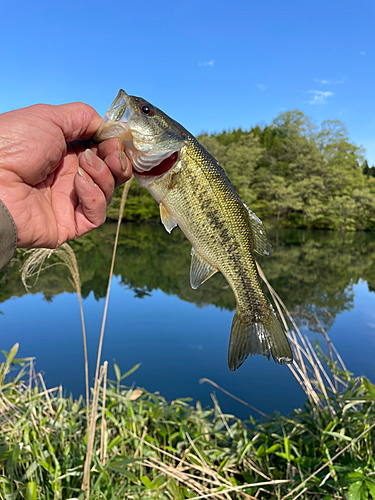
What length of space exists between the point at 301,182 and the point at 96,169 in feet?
130

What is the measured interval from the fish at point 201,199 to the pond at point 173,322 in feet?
7.97

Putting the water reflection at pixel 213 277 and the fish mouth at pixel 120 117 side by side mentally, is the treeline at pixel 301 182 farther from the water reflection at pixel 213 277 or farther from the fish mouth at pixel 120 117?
the fish mouth at pixel 120 117

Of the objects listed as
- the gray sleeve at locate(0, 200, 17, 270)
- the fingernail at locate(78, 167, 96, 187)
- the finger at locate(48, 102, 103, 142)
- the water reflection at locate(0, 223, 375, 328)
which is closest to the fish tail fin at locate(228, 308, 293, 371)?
the fingernail at locate(78, 167, 96, 187)

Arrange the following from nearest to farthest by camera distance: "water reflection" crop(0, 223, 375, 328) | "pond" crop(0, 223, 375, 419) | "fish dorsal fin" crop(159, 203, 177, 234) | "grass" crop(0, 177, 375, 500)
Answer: "fish dorsal fin" crop(159, 203, 177, 234) → "grass" crop(0, 177, 375, 500) → "pond" crop(0, 223, 375, 419) → "water reflection" crop(0, 223, 375, 328)

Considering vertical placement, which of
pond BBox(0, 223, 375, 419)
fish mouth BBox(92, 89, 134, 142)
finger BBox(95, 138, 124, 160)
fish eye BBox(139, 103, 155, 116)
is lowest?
pond BBox(0, 223, 375, 419)

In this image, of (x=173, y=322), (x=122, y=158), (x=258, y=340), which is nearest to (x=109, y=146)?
(x=122, y=158)

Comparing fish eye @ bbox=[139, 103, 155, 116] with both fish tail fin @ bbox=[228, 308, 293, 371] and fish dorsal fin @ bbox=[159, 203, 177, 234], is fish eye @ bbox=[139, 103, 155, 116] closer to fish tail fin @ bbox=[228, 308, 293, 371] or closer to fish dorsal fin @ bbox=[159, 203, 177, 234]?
fish dorsal fin @ bbox=[159, 203, 177, 234]

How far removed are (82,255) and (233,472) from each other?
19.9 metres

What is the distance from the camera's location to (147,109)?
66.7 inches

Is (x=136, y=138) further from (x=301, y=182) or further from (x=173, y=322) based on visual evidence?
(x=301, y=182)

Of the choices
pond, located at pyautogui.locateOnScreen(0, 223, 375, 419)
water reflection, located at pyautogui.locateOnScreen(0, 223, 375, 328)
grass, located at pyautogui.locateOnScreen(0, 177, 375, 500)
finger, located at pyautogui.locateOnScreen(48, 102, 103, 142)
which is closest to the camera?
finger, located at pyautogui.locateOnScreen(48, 102, 103, 142)

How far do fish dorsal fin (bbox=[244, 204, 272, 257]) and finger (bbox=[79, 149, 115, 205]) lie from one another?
0.83 meters

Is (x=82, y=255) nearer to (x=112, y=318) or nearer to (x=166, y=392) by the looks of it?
(x=112, y=318)

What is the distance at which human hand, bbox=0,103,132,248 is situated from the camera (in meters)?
1.75
